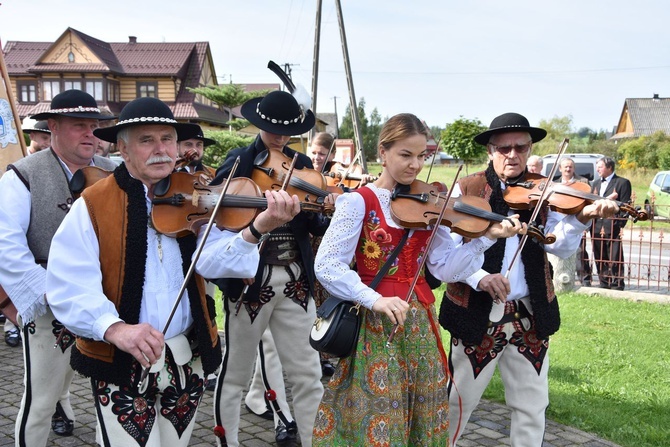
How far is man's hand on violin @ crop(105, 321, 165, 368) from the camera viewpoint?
2.50 m

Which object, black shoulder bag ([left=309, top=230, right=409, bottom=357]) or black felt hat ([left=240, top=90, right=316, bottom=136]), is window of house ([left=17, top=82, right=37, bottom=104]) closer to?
black felt hat ([left=240, top=90, right=316, bottom=136])

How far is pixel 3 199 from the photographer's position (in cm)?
375

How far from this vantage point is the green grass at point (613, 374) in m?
4.90

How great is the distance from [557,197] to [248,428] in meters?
2.71

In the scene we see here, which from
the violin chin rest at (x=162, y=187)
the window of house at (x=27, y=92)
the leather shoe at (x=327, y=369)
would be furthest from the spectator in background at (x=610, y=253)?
the window of house at (x=27, y=92)

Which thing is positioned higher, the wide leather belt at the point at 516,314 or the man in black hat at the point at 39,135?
the man in black hat at the point at 39,135

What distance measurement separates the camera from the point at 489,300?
12.4ft

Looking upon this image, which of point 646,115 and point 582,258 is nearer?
point 582,258

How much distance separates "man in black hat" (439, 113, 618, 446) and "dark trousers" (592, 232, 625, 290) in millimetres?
6506

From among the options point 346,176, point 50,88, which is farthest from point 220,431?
point 50,88

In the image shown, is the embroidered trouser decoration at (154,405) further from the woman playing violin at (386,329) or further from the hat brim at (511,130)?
the hat brim at (511,130)

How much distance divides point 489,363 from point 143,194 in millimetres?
2174

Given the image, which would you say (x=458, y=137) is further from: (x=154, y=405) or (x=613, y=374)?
(x=154, y=405)

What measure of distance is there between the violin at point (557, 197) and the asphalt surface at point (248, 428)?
173 centimetres
